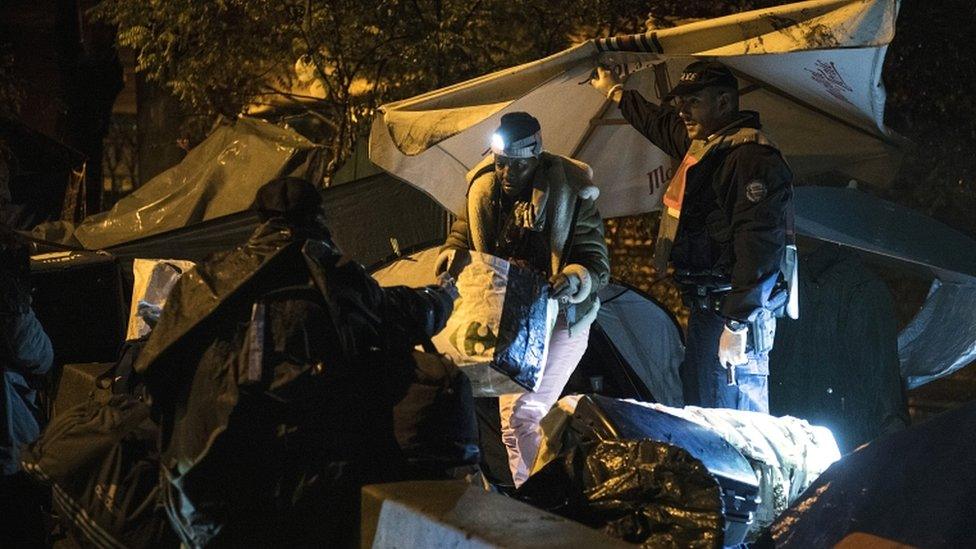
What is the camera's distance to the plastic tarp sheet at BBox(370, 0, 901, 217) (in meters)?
5.61

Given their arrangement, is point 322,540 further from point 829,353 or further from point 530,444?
point 829,353

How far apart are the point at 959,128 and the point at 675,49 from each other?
4595mm

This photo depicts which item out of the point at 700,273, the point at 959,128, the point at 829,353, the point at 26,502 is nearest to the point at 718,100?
the point at 700,273

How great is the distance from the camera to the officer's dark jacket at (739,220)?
5.52 meters

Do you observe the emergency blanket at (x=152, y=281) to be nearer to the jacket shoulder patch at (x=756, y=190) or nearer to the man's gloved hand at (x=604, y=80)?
the man's gloved hand at (x=604, y=80)

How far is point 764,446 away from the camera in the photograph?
5113 mm

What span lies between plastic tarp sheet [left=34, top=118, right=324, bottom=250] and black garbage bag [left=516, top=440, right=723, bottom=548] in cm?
598

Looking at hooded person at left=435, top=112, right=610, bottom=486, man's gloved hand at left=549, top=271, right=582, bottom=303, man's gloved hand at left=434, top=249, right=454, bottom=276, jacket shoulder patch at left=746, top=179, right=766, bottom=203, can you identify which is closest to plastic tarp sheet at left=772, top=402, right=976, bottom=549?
jacket shoulder patch at left=746, top=179, right=766, bottom=203

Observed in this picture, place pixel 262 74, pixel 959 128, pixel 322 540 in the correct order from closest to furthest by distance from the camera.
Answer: pixel 322 540
pixel 959 128
pixel 262 74

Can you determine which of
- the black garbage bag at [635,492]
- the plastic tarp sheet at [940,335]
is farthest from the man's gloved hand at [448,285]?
the plastic tarp sheet at [940,335]

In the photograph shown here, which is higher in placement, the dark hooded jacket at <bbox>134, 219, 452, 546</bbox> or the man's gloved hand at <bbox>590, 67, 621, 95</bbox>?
the man's gloved hand at <bbox>590, 67, 621, 95</bbox>

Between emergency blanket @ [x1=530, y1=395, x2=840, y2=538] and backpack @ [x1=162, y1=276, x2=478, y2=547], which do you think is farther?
emergency blanket @ [x1=530, y1=395, x2=840, y2=538]

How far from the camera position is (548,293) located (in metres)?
6.00

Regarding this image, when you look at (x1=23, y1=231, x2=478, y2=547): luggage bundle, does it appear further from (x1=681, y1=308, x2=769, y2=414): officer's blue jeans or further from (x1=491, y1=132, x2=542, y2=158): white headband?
(x1=681, y1=308, x2=769, y2=414): officer's blue jeans
